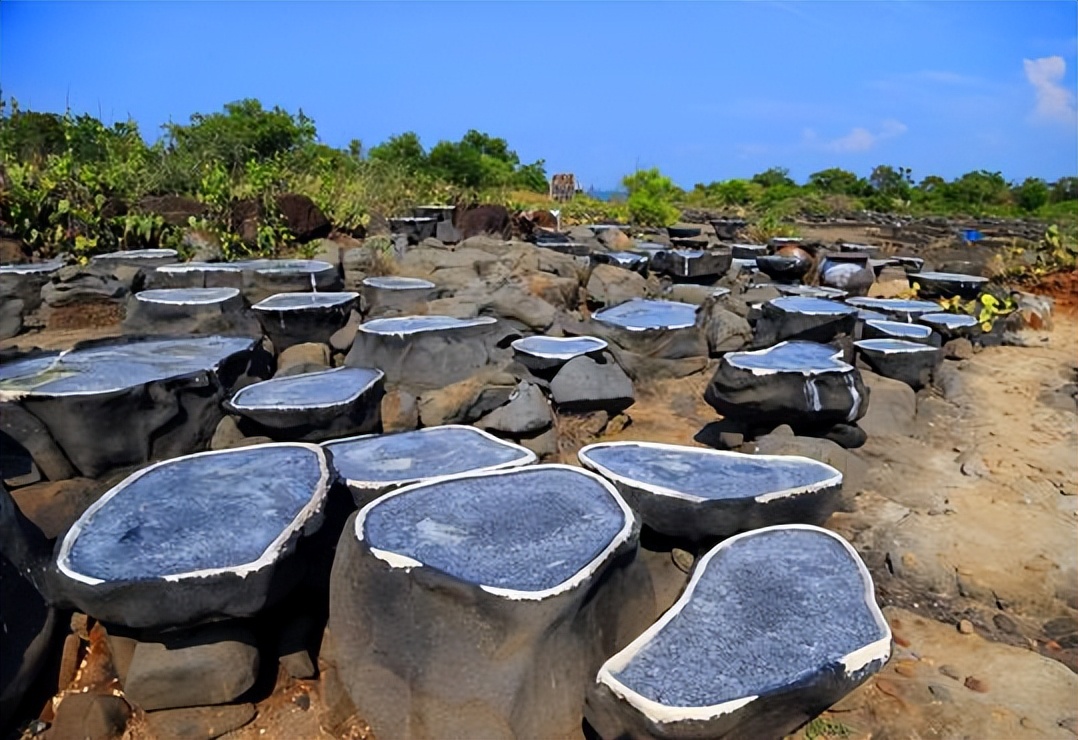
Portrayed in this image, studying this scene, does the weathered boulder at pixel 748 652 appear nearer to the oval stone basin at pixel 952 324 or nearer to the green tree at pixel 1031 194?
the oval stone basin at pixel 952 324

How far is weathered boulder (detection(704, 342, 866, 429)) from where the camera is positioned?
4066 mm

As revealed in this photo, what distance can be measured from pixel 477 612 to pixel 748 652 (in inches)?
30.0

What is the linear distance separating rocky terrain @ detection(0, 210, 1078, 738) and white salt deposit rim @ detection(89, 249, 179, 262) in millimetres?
582

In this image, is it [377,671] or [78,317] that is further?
[78,317]

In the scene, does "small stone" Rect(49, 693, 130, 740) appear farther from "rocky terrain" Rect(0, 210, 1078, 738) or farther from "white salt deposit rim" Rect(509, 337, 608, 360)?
"white salt deposit rim" Rect(509, 337, 608, 360)

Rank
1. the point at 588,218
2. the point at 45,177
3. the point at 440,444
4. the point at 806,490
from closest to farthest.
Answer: the point at 806,490 → the point at 440,444 → the point at 45,177 → the point at 588,218

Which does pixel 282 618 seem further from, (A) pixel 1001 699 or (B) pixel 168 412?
(A) pixel 1001 699

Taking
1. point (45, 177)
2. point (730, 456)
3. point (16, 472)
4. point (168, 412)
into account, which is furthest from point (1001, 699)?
point (45, 177)

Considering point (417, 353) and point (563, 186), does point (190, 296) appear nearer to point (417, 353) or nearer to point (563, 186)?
point (417, 353)

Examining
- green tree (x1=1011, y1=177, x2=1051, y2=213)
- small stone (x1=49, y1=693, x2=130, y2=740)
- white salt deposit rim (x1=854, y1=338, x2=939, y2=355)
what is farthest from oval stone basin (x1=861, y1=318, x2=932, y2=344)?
green tree (x1=1011, y1=177, x2=1051, y2=213)

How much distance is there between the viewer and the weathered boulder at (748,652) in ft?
6.27

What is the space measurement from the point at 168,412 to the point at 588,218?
1355cm

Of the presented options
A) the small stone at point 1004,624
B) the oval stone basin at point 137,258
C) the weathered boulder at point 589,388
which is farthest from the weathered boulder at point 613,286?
the small stone at point 1004,624

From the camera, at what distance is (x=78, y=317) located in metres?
5.38
